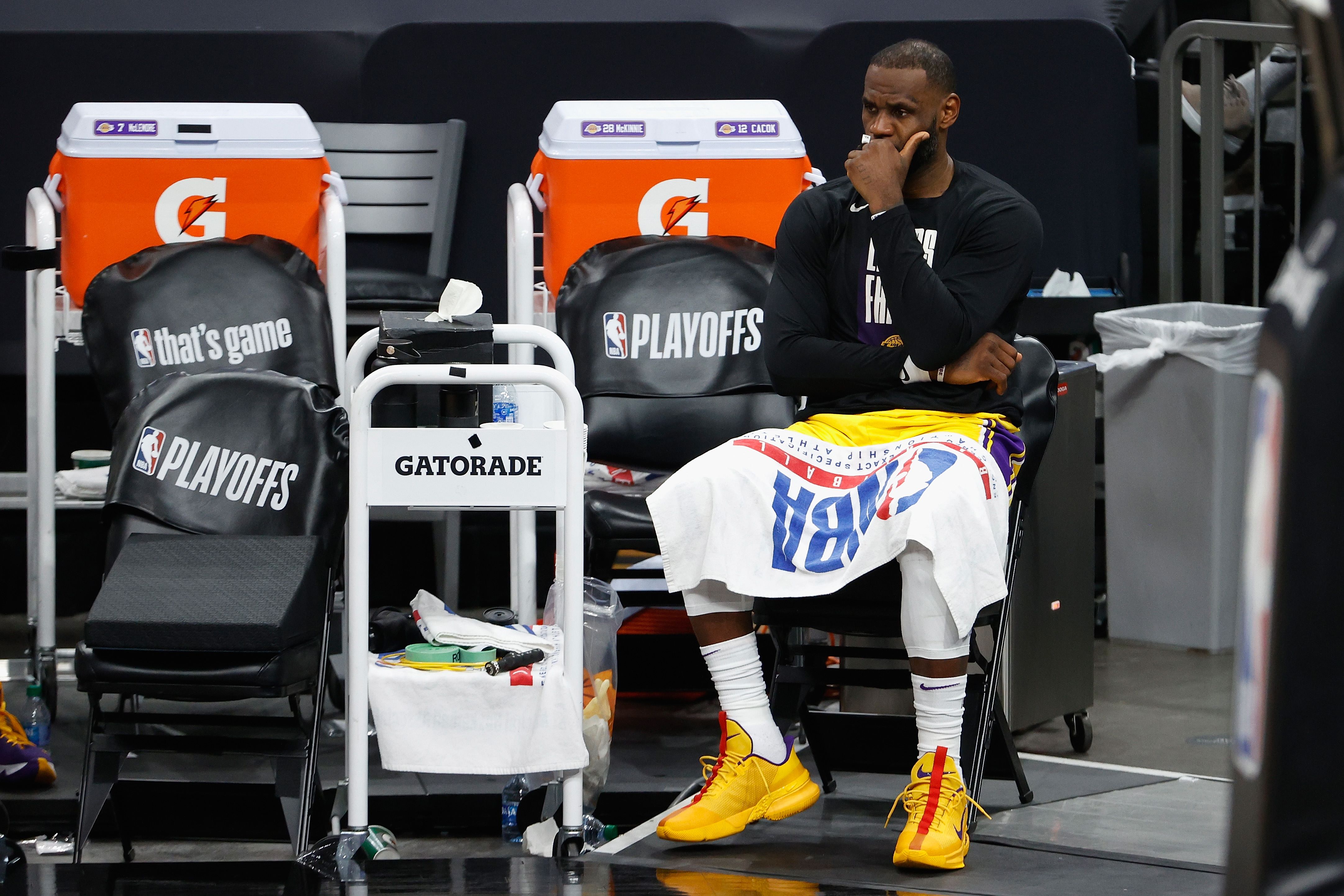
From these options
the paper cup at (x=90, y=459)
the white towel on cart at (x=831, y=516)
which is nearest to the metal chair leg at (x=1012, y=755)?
the white towel on cart at (x=831, y=516)

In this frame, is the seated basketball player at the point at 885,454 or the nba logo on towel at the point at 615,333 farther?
the nba logo on towel at the point at 615,333

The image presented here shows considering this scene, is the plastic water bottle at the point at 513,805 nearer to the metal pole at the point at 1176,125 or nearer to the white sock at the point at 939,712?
the white sock at the point at 939,712

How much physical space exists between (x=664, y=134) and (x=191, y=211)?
1.17 meters

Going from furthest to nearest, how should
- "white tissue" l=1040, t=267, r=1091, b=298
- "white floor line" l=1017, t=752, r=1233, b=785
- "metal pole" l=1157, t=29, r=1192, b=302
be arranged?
"white tissue" l=1040, t=267, r=1091, b=298, "metal pole" l=1157, t=29, r=1192, b=302, "white floor line" l=1017, t=752, r=1233, b=785

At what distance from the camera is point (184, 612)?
2791 mm

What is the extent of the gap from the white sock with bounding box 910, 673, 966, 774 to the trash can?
2.12 meters

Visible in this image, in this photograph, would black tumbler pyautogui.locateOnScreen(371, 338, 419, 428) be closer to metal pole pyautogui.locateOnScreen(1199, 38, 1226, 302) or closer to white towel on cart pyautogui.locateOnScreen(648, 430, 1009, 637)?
white towel on cart pyautogui.locateOnScreen(648, 430, 1009, 637)

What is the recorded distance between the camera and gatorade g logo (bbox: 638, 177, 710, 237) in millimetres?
4012

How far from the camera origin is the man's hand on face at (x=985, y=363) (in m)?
3.01

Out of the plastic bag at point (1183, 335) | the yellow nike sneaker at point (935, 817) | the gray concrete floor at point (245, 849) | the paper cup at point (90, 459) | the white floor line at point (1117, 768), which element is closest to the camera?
the yellow nike sneaker at point (935, 817)

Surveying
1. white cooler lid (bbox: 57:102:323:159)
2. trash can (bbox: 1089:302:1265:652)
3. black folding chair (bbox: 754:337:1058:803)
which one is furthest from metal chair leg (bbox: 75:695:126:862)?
trash can (bbox: 1089:302:1265:652)

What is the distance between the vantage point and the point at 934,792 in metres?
2.75

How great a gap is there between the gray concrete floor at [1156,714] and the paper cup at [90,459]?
2562mm

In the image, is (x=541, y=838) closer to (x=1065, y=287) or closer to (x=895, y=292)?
(x=895, y=292)
